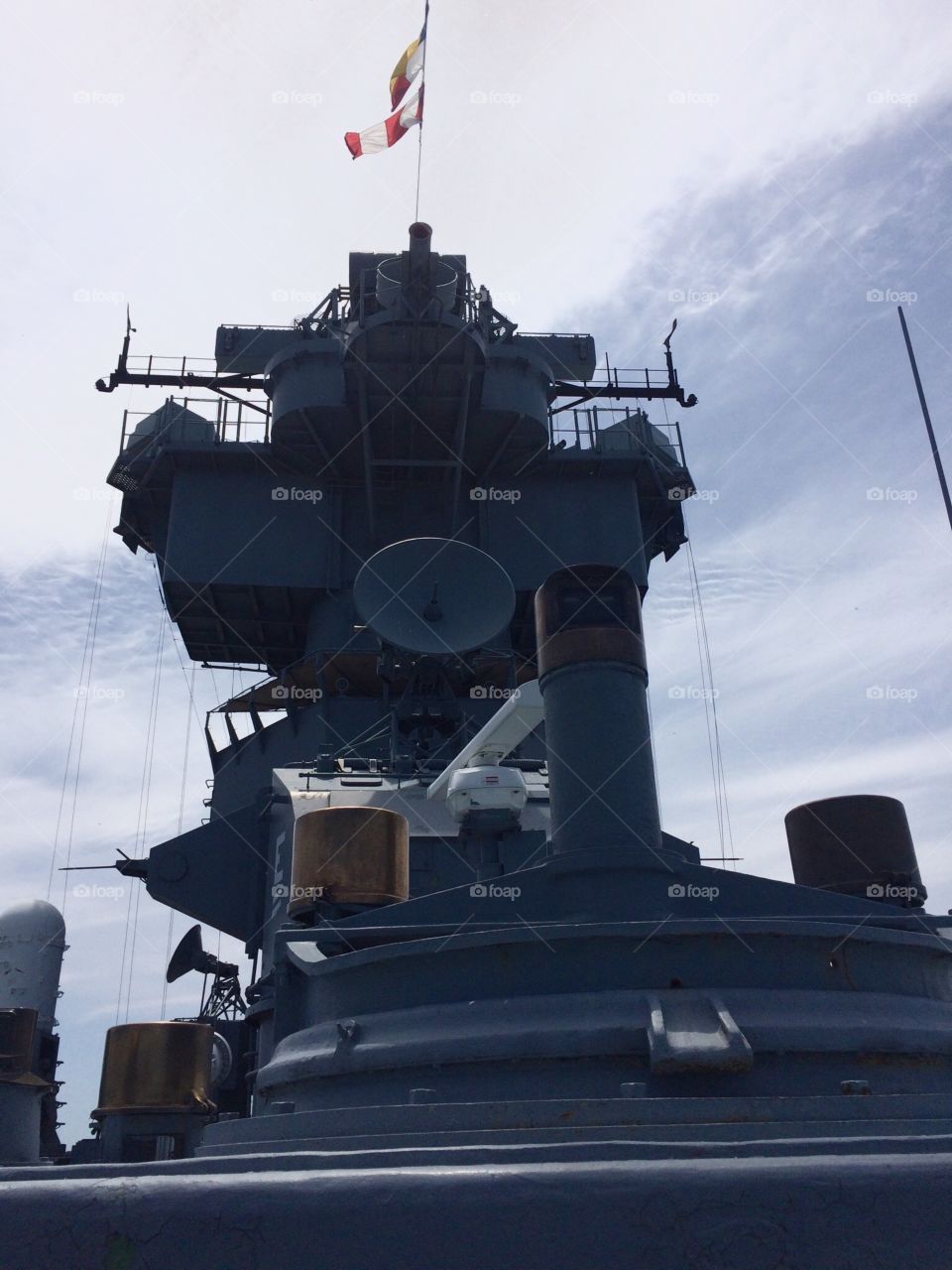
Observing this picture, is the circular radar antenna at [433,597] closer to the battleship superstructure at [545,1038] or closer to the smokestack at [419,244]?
the battleship superstructure at [545,1038]

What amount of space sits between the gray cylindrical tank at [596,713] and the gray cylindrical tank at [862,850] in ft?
6.42

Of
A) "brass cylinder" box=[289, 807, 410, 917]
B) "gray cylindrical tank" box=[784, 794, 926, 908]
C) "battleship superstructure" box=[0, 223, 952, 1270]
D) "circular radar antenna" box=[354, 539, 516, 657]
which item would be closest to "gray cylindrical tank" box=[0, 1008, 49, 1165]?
"battleship superstructure" box=[0, 223, 952, 1270]

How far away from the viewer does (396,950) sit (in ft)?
14.3

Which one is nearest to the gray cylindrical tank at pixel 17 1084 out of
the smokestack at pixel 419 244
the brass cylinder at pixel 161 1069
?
the brass cylinder at pixel 161 1069

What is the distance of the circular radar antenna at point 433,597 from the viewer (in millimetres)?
13867

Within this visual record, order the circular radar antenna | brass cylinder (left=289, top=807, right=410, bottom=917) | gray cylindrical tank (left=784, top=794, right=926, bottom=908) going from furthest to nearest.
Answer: the circular radar antenna < gray cylindrical tank (left=784, top=794, right=926, bottom=908) < brass cylinder (left=289, top=807, right=410, bottom=917)

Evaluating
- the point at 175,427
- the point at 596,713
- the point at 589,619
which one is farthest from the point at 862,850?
the point at 175,427

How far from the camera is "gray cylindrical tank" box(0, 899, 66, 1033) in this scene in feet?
56.5

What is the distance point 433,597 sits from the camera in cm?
1399

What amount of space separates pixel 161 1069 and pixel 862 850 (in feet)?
25.4

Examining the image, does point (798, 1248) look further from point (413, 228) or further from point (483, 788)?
point (413, 228)

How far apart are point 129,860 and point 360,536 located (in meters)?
Answer: 7.01

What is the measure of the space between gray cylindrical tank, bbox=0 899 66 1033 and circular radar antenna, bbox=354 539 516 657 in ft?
29.8

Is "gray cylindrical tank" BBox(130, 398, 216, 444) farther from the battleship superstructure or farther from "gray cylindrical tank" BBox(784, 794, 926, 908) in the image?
"gray cylindrical tank" BBox(784, 794, 926, 908)
